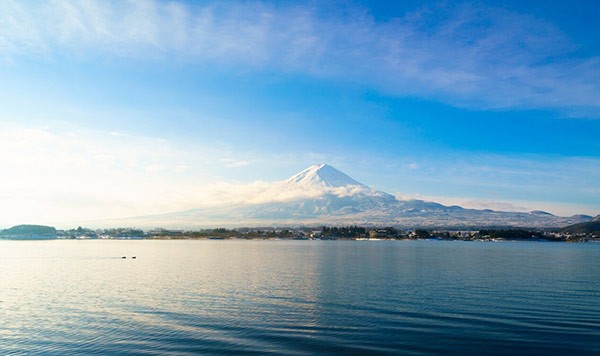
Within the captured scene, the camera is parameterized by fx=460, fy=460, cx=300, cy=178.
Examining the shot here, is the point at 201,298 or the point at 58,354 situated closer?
the point at 58,354

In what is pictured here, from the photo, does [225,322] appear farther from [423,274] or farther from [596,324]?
[423,274]

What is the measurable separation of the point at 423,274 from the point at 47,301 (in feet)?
115

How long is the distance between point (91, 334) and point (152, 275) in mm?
28457

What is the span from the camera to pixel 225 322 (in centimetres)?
2647

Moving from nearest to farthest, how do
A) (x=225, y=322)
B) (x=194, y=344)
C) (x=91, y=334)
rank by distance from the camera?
(x=194, y=344), (x=91, y=334), (x=225, y=322)

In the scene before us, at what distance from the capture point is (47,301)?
112ft

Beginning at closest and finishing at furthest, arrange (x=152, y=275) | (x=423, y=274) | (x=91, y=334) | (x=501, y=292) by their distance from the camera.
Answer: (x=91, y=334) → (x=501, y=292) → (x=423, y=274) → (x=152, y=275)

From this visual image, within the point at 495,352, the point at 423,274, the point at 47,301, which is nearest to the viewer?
the point at 495,352

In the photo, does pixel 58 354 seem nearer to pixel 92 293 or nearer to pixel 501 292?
pixel 92 293

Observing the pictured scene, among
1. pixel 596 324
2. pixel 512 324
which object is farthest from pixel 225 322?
pixel 596 324

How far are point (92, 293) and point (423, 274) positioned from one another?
32.2 meters

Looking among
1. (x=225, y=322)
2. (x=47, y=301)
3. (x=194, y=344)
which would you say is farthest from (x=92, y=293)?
(x=194, y=344)

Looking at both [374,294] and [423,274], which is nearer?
[374,294]

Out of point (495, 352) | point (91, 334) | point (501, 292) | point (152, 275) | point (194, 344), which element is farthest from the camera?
point (152, 275)
